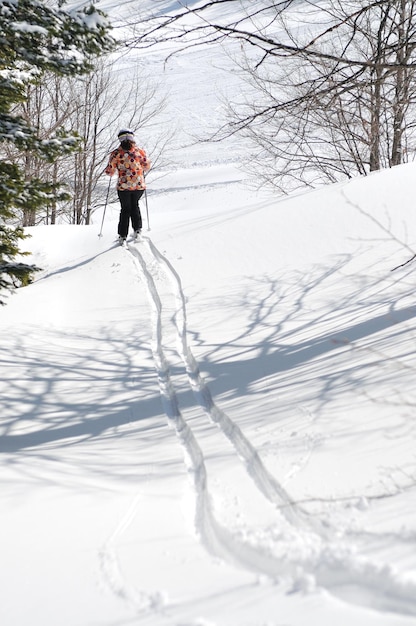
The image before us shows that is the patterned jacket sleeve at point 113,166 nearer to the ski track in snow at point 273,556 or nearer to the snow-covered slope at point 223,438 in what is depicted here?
the snow-covered slope at point 223,438

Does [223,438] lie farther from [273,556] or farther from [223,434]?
[273,556]

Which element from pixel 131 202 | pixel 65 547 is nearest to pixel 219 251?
pixel 131 202

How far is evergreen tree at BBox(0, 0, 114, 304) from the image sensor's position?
5688mm

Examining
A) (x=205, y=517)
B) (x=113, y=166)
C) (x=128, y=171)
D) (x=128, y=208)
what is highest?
(x=113, y=166)

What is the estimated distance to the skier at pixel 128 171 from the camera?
11.1 m

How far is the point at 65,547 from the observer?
112 inches

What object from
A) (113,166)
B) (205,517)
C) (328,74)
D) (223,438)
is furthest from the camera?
(113,166)

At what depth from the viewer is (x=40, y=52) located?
5883 mm

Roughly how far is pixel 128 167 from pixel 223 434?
26.6ft

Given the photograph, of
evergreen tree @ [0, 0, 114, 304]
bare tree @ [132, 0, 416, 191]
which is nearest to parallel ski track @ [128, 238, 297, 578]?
bare tree @ [132, 0, 416, 191]

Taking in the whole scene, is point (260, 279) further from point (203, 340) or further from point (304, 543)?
point (304, 543)

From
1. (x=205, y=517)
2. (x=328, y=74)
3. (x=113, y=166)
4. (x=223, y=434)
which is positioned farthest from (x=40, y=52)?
(x=113, y=166)

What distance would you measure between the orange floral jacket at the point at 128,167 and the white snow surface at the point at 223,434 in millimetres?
2410

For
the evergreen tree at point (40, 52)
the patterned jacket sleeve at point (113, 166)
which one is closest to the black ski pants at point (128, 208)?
the patterned jacket sleeve at point (113, 166)
